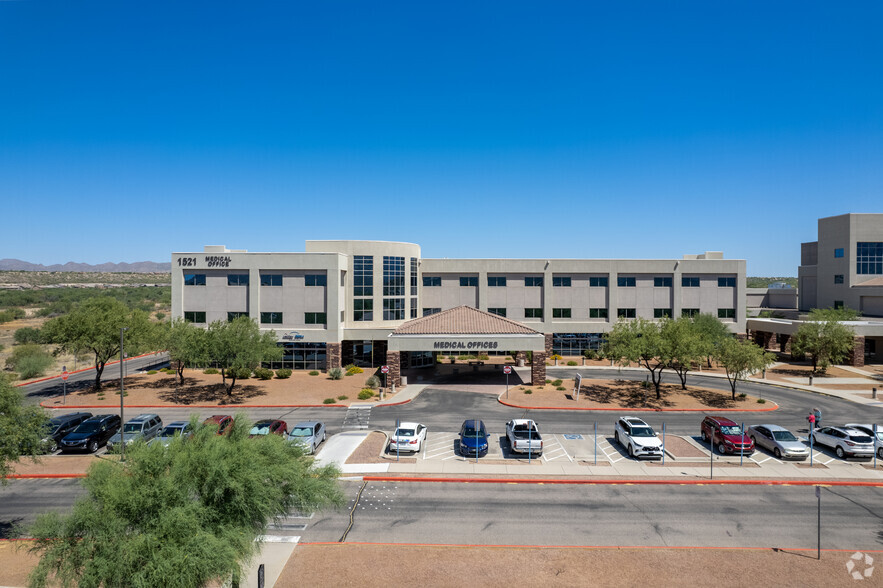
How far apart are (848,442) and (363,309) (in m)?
42.9

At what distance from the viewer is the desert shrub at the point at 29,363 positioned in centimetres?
4800

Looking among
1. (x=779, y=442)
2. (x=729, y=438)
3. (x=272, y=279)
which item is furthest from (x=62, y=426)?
(x=779, y=442)

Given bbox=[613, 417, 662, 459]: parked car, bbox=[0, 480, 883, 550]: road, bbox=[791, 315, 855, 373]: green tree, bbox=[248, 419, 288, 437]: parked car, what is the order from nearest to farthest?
1. bbox=[0, 480, 883, 550]: road
2. bbox=[613, 417, 662, 459]: parked car
3. bbox=[248, 419, 288, 437]: parked car
4. bbox=[791, 315, 855, 373]: green tree

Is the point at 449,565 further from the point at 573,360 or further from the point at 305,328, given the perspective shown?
the point at 573,360

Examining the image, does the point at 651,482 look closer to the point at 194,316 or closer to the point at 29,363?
the point at 194,316

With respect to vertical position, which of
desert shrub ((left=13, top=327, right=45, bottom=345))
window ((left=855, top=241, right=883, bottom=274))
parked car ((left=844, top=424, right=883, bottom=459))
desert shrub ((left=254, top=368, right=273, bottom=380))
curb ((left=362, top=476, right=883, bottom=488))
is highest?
window ((left=855, top=241, right=883, bottom=274))

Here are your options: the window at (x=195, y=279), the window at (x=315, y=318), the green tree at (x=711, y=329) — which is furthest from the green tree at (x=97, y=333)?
the green tree at (x=711, y=329)

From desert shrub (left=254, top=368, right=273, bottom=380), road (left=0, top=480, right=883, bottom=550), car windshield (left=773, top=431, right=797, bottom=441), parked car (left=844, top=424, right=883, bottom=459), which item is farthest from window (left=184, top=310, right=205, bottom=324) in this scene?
parked car (left=844, top=424, right=883, bottom=459)

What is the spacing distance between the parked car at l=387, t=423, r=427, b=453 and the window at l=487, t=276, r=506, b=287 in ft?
123

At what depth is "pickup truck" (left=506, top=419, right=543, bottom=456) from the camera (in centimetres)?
2548

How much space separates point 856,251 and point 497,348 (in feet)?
179

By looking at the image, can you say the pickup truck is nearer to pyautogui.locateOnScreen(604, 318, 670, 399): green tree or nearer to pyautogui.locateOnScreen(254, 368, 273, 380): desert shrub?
pyautogui.locateOnScreen(604, 318, 670, 399): green tree

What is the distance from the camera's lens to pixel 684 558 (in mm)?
15266

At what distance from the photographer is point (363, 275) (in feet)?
179
